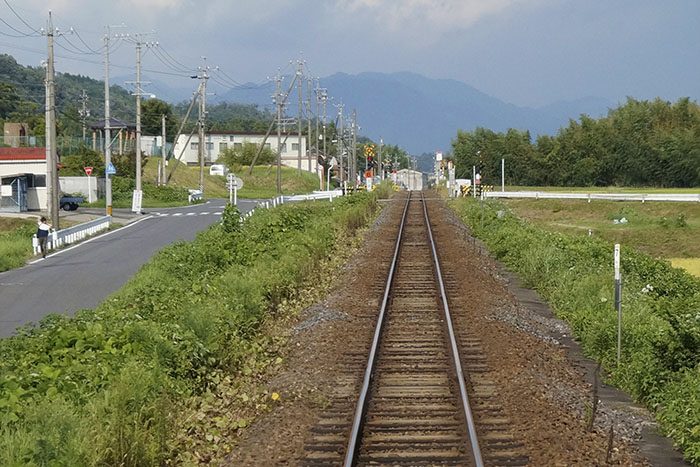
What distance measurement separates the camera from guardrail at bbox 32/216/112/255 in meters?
34.4

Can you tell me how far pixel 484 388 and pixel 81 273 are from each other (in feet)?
62.0

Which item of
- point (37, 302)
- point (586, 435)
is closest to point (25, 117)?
point (37, 302)

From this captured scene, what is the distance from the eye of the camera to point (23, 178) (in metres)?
51.7

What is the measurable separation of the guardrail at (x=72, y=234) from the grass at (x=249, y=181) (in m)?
38.7

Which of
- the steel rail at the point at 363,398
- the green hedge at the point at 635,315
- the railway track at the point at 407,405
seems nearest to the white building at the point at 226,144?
the green hedge at the point at 635,315

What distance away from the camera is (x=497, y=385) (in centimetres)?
1143

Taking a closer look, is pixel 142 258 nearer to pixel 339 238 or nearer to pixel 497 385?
pixel 339 238

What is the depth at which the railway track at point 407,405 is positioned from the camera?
342 inches

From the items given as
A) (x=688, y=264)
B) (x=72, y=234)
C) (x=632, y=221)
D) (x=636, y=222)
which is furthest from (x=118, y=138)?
(x=688, y=264)

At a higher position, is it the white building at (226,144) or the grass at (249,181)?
the white building at (226,144)

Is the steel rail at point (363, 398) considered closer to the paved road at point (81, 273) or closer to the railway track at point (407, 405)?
the railway track at point (407, 405)

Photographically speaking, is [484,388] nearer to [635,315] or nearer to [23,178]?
[635,315]

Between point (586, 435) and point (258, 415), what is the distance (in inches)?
142

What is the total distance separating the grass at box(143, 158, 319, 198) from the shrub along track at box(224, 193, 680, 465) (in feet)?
214
